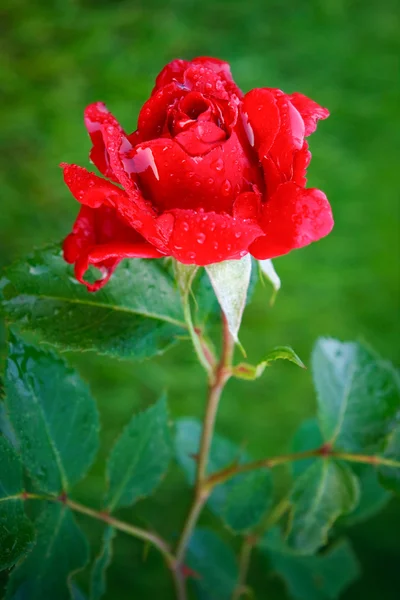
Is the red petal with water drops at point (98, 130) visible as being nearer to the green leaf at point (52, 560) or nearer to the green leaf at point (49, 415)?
the green leaf at point (49, 415)

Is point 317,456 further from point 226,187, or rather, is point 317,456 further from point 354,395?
point 226,187

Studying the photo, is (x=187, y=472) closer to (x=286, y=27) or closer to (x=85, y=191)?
(x=85, y=191)

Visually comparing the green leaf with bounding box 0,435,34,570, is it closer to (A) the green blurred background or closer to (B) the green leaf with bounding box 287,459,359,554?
(B) the green leaf with bounding box 287,459,359,554

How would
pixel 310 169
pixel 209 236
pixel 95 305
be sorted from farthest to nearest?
pixel 310 169 → pixel 95 305 → pixel 209 236

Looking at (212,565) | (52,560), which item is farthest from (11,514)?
(212,565)

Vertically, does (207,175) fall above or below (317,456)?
above

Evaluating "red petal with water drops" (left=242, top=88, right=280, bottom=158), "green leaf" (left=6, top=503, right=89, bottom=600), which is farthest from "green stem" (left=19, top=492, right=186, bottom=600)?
"red petal with water drops" (left=242, top=88, right=280, bottom=158)

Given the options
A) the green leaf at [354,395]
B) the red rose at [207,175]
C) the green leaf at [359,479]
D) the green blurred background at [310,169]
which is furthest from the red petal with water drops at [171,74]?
the green blurred background at [310,169]
